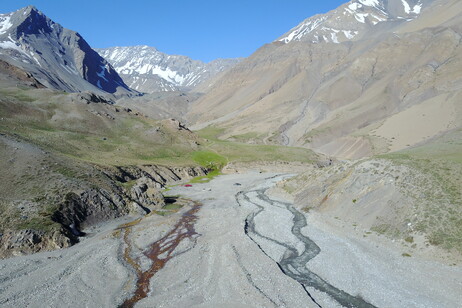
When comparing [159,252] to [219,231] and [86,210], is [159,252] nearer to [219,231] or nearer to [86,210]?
[219,231]

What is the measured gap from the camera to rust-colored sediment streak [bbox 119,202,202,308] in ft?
99.5

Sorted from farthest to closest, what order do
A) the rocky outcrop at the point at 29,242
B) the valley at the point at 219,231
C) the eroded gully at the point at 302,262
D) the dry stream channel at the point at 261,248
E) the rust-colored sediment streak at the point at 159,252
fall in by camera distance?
the rocky outcrop at the point at 29,242, the rust-colored sediment streak at the point at 159,252, the valley at the point at 219,231, the dry stream channel at the point at 261,248, the eroded gully at the point at 302,262

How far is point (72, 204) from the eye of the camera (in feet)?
163

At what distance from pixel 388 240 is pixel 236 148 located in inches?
4124

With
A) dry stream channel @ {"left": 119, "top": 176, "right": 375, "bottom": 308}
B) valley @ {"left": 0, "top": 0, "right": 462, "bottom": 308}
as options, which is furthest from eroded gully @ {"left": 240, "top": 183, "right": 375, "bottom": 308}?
valley @ {"left": 0, "top": 0, "right": 462, "bottom": 308}

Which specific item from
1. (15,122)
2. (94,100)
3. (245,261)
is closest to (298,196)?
(245,261)

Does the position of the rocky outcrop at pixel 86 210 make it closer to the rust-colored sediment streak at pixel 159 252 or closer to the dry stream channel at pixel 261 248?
the dry stream channel at pixel 261 248

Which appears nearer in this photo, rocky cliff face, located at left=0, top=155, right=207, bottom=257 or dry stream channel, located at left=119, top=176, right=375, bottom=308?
dry stream channel, located at left=119, top=176, right=375, bottom=308

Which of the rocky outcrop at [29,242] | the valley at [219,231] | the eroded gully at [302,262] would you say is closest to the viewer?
the eroded gully at [302,262]

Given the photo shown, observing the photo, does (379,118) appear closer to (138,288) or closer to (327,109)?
(327,109)

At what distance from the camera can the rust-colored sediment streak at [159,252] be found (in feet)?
99.5

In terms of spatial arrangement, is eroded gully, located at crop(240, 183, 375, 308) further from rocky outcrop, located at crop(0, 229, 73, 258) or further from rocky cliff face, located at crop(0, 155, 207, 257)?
rocky outcrop, located at crop(0, 229, 73, 258)

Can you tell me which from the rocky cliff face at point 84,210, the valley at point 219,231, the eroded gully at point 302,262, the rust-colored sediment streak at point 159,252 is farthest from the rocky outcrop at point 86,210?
the eroded gully at point 302,262

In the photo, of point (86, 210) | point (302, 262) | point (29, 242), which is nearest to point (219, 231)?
point (302, 262)
